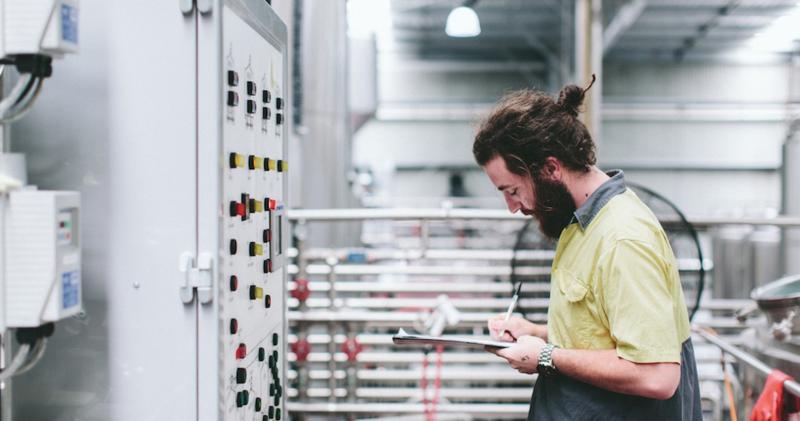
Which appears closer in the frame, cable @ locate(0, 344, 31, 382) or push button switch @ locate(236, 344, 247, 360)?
cable @ locate(0, 344, 31, 382)

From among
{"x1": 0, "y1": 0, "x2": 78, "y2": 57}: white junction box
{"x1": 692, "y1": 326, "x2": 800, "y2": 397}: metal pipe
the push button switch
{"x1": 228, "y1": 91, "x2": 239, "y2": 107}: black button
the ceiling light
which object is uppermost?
the ceiling light

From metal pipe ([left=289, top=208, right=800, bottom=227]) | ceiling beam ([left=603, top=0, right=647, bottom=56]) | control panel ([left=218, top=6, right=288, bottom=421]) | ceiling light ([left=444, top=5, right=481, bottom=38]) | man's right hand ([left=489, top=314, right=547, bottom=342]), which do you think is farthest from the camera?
ceiling beam ([left=603, top=0, right=647, bottom=56])

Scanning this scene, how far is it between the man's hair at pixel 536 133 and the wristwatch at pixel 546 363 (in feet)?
1.15

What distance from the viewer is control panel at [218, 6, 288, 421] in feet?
4.94

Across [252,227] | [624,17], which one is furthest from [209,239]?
[624,17]

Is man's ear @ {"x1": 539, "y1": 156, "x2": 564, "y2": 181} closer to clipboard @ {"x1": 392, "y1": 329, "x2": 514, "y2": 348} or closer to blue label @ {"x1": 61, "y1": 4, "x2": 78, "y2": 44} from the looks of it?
clipboard @ {"x1": 392, "y1": 329, "x2": 514, "y2": 348}

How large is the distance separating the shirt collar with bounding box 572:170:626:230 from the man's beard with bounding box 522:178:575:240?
43mm

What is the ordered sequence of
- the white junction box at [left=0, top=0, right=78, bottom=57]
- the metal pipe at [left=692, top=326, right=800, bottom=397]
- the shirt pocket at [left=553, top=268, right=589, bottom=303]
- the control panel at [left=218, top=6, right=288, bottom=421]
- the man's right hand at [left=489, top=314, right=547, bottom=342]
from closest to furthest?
the white junction box at [left=0, top=0, right=78, bottom=57]
the shirt pocket at [left=553, top=268, right=589, bottom=303]
the control panel at [left=218, top=6, right=288, bottom=421]
the man's right hand at [left=489, top=314, right=547, bottom=342]
the metal pipe at [left=692, top=326, right=800, bottom=397]

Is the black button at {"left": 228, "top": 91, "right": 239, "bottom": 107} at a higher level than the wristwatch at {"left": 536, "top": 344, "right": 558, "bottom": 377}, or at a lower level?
higher

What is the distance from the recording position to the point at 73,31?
51.5 inches

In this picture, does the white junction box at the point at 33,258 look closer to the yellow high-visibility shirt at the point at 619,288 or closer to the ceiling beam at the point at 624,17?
the yellow high-visibility shirt at the point at 619,288

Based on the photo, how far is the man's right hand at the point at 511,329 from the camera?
66.2 inches

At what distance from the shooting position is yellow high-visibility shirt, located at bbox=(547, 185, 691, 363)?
126 centimetres

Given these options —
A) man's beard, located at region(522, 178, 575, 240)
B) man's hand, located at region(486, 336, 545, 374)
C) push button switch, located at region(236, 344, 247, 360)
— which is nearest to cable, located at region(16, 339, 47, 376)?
push button switch, located at region(236, 344, 247, 360)
